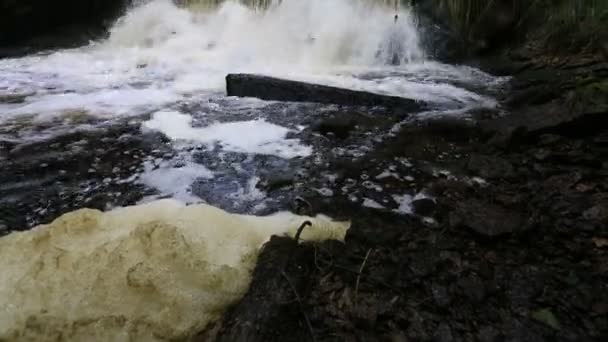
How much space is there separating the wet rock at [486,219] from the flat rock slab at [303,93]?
103 inches

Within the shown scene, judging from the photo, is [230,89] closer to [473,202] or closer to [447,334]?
[473,202]

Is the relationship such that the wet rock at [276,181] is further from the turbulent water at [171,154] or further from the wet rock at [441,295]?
the wet rock at [441,295]

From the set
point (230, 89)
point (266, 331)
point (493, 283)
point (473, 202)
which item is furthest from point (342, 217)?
point (230, 89)

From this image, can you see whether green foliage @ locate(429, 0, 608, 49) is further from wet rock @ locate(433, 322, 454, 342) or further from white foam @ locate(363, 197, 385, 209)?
wet rock @ locate(433, 322, 454, 342)

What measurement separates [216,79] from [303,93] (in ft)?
7.25

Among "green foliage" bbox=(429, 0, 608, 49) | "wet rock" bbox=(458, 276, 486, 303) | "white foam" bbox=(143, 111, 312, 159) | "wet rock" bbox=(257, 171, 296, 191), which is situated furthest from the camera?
"green foliage" bbox=(429, 0, 608, 49)

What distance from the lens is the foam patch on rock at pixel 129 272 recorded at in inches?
87.5

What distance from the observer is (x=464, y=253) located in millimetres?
2686

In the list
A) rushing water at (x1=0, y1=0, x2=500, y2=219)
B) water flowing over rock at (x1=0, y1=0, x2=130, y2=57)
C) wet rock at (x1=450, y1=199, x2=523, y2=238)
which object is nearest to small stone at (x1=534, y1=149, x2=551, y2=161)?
wet rock at (x1=450, y1=199, x2=523, y2=238)

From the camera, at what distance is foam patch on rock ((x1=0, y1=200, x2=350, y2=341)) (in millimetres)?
2223

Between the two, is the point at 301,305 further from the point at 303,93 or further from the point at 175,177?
the point at 303,93

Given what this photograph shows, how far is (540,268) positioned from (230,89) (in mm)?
4874

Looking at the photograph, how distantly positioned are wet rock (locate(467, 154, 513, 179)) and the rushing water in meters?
1.48

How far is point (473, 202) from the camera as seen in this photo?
3.24 meters
